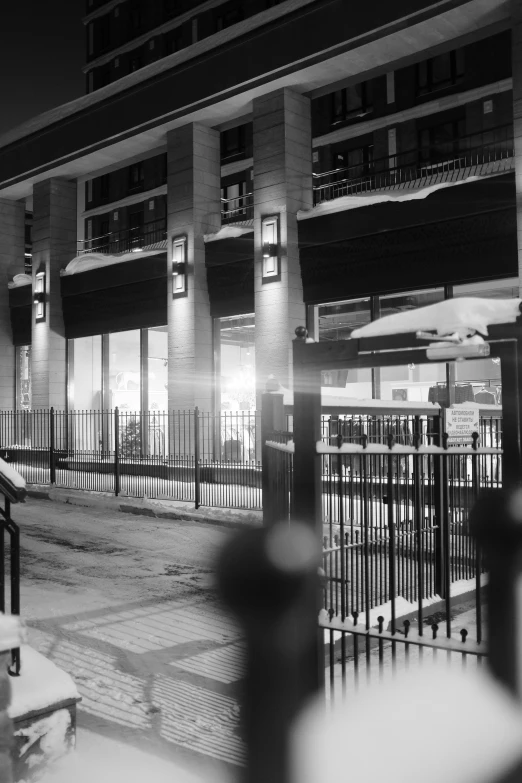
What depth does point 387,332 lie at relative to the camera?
13.2ft

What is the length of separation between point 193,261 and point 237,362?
3.02m

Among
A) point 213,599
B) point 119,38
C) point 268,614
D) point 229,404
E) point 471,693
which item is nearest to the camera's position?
point 268,614

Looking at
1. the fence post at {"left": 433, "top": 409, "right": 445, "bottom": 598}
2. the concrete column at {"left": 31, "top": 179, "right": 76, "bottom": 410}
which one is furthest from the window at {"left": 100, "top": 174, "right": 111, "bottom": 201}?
the fence post at {"left": 433, "top": 409, "right": 445, "bottom": 598}

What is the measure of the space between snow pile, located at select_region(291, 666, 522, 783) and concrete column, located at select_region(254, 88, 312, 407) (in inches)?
537

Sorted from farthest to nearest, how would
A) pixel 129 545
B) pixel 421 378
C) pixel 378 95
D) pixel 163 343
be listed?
pixel 378 95
pixel 163 343
pixel 421 378
pixel 129 545

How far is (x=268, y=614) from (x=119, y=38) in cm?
4330

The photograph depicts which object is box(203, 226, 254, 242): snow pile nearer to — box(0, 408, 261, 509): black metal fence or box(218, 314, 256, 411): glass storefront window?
box(218, 314, 256, 411): glass storefront window

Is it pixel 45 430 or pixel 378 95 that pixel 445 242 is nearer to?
pixel 45 430

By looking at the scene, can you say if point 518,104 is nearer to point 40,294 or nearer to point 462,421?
point 462,421

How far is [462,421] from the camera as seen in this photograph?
10.2 metres

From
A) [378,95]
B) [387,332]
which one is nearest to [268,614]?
[387,332]

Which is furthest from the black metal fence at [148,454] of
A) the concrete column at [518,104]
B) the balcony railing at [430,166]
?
the balcony railing at [430,166]

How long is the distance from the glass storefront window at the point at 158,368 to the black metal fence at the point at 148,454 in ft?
1.92

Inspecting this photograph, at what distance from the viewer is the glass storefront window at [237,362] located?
1988cm
